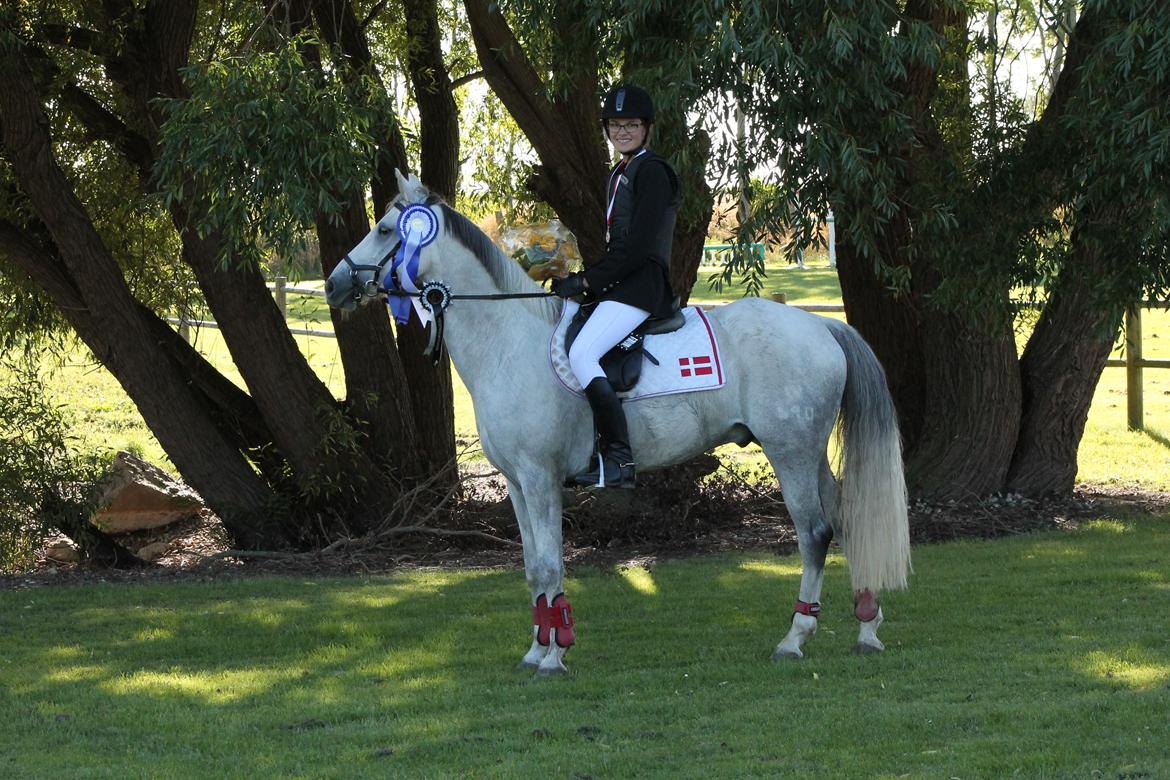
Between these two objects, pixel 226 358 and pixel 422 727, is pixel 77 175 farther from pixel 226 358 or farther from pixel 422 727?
pixel 226 358

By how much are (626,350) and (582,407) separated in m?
0.36

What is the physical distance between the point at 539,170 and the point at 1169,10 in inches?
229

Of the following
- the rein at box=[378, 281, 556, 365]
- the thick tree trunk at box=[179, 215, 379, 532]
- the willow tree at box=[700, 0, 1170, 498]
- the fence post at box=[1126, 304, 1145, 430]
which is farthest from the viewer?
the fence post at box=[1126, 304, 1145, 430]

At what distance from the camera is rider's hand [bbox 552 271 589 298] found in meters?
6.58

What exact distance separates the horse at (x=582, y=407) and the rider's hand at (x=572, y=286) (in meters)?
0.20

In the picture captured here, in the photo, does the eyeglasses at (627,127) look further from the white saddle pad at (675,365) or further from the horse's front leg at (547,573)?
the horse's front leg at (547,573)

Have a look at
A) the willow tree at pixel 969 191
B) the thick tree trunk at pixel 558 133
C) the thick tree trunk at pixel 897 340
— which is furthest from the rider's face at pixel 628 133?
the thick tree trunk at pixel 897 340

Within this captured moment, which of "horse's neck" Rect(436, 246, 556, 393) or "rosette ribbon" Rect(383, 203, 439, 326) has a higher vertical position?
"rosette ribbon" Rect(383, 203, 439, 326)

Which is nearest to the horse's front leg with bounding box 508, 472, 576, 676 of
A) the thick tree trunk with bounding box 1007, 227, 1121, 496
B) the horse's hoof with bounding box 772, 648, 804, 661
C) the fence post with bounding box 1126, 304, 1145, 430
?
the horse's hoof with bounding box 772, 648, 804, 661

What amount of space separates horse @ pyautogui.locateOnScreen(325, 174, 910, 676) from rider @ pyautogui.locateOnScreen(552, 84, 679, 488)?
214 mm

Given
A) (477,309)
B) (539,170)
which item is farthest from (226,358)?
(477,309)

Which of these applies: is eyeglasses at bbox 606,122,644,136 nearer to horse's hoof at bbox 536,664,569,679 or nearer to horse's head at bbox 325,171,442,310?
horse's head at bbox 325,171,442,310

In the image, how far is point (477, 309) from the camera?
6.74 meters

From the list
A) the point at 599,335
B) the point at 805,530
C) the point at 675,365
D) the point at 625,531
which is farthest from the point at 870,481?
the point at 625,531
